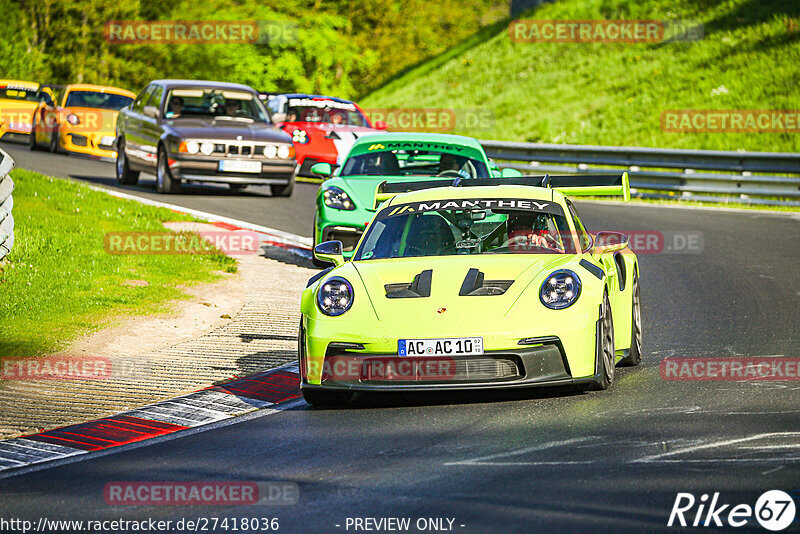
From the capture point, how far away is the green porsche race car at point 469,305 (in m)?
7.64

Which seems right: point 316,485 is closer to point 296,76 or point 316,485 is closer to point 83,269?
point 83,269

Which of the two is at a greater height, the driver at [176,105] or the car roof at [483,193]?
the driver at [176,105]

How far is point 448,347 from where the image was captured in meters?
7.61

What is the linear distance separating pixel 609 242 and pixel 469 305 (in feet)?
5.03

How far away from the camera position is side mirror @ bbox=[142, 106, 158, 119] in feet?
70.3

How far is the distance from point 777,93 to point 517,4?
1327 cm

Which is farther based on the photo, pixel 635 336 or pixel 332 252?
pixel 635 336

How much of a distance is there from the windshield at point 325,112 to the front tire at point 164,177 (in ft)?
17.6

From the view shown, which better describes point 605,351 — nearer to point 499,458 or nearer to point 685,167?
point 499,458

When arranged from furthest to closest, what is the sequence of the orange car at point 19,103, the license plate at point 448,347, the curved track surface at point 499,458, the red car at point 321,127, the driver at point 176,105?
the orange car at point 19,103 < the red car at point 321,127 < the driver at point 176,105 < the license plate at point 448,347 < the curved track surface at point 499,458

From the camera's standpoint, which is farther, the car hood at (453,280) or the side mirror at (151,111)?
the side mirror at (151,111)

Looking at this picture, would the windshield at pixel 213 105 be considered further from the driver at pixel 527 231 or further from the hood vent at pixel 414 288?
the hood vent at pixel 414 288

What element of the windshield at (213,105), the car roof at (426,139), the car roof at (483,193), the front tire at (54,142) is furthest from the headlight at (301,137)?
the car roof at (483,193)

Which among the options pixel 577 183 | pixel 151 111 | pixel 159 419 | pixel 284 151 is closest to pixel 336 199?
pixel 577 183
